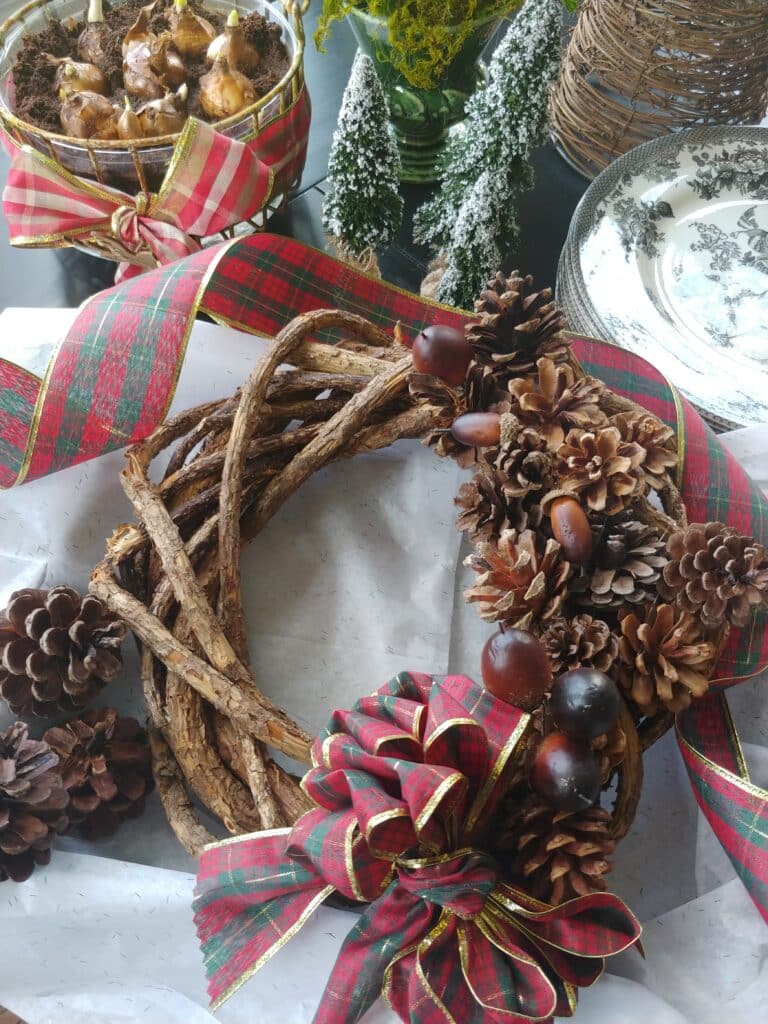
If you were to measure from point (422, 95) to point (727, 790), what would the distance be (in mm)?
756

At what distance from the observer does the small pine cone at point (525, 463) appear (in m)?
0.43

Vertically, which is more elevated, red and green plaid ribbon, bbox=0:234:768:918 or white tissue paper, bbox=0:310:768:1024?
red and green plaid ribbon, bbox=0:234:768:918

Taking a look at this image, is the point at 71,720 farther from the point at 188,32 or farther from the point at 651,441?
the point at 188,32

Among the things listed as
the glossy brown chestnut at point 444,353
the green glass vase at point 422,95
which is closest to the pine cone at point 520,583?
the glossy brown chestnut at point 444,353

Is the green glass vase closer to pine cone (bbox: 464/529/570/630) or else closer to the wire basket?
the wire basket

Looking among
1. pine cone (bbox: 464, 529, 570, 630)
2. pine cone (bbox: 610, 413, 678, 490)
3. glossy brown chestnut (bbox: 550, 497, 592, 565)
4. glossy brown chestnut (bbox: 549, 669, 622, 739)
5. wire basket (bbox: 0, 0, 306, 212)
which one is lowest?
glossy brown chestnut (bbox: 549, 669, 622, 739)

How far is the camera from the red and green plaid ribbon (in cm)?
46

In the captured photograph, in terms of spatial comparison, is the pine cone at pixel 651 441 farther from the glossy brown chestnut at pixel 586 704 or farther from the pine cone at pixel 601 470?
the glossy brown chestnut at pixel 586 704

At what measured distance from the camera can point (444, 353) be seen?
472mm

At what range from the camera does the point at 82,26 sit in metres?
0.85

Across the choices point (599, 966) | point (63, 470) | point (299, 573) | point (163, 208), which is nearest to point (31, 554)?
point (63, 470)

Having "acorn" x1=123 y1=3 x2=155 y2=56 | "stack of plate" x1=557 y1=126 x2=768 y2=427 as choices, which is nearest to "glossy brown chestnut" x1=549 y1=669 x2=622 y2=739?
"stack of plate" x1=557 y1=126 x2=768 y2=427

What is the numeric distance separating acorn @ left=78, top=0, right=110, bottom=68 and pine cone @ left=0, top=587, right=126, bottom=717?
59 cm

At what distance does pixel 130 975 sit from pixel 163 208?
0.54m
